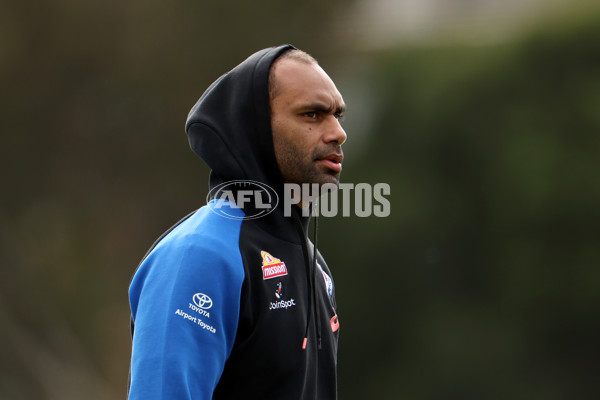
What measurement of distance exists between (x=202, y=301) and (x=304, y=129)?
2.22 ft

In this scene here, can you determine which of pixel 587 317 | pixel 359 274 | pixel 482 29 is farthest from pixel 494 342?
pixel 482 29

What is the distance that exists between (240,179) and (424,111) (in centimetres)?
759

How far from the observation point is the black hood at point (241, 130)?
94.6 inches

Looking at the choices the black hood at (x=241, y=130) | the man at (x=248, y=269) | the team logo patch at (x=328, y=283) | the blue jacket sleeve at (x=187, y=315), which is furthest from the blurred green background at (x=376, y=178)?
the blue jacket sleeve at (x=187, y=315)

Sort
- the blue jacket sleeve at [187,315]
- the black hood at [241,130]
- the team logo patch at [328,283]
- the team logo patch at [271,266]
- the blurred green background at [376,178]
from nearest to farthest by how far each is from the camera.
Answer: the blue jacket sleeve at [187,315] < the team logo patch at [271,266] < the black hood at [241,130] < the team logo patch at [328,283] < the blurred green background at [376,178]

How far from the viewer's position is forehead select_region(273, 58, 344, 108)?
2418 mm

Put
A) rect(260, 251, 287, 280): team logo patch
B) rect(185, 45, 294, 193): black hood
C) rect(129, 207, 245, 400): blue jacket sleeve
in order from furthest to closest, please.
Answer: rect(185, 45, 294, 193): black hood < rect(260, 251, 287, 280): team logo patch < rect(129, 207, 245, 400): blue jacket sleeve

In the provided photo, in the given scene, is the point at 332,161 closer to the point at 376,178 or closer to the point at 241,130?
the point at 241,130

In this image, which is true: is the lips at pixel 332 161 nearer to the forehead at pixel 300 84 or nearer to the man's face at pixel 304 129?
the man's face at pixel 304 129

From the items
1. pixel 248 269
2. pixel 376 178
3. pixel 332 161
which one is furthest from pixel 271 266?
pixel 376 178

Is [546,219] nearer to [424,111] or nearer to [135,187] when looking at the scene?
[424,111]

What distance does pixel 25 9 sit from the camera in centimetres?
1240

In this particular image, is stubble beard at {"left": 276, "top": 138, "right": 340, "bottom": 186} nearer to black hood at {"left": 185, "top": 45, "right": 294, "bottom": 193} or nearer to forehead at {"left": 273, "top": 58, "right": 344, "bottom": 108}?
black hood at {"left": 185, "top": 45, "right": 294, "bottom": 193}

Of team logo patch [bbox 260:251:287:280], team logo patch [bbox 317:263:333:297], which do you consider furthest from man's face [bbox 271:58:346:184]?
team logo patch [bbox 317:263:333:297]
